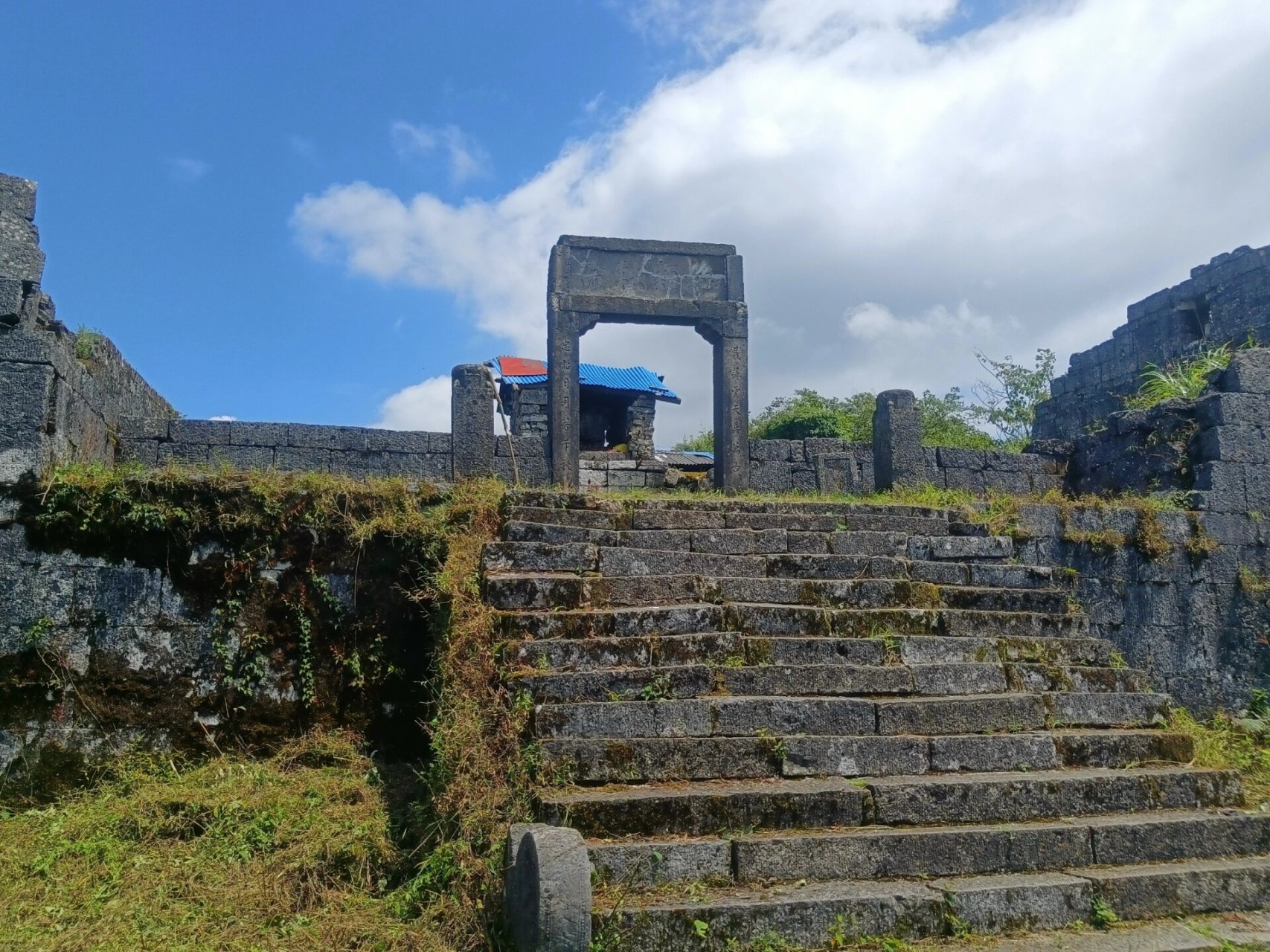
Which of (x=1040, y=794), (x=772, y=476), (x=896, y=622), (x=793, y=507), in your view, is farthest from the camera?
(x=772, y=476)

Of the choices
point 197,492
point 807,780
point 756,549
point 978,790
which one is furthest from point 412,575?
point 978,790

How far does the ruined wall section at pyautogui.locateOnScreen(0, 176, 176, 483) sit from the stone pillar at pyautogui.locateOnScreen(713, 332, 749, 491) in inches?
250

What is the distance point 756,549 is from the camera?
22.9ft

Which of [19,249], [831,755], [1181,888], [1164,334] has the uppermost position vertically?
[1164,334]

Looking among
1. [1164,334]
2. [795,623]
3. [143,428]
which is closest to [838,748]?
[795,623]

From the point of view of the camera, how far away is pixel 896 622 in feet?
20.1

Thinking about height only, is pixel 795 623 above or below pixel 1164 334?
below

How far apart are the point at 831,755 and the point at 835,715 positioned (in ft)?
1.00

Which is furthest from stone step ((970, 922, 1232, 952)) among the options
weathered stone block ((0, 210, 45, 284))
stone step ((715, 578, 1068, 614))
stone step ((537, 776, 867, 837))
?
weathered stone block ((0, 210, 45, 284))

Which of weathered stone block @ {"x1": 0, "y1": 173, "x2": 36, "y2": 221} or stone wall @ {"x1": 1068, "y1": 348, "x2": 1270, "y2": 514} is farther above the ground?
weathered stone block @ {"x1": 0, "y1": 173, "x2": 36, "y2": 221}

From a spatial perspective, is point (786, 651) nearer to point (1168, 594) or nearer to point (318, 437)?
point (1168, 594)

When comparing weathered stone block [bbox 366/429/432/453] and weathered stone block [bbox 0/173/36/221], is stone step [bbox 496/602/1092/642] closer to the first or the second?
weathered stone block [bbox 366/429/432/453]

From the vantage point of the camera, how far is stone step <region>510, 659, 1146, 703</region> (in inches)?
203

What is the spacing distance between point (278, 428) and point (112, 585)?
315 cm
